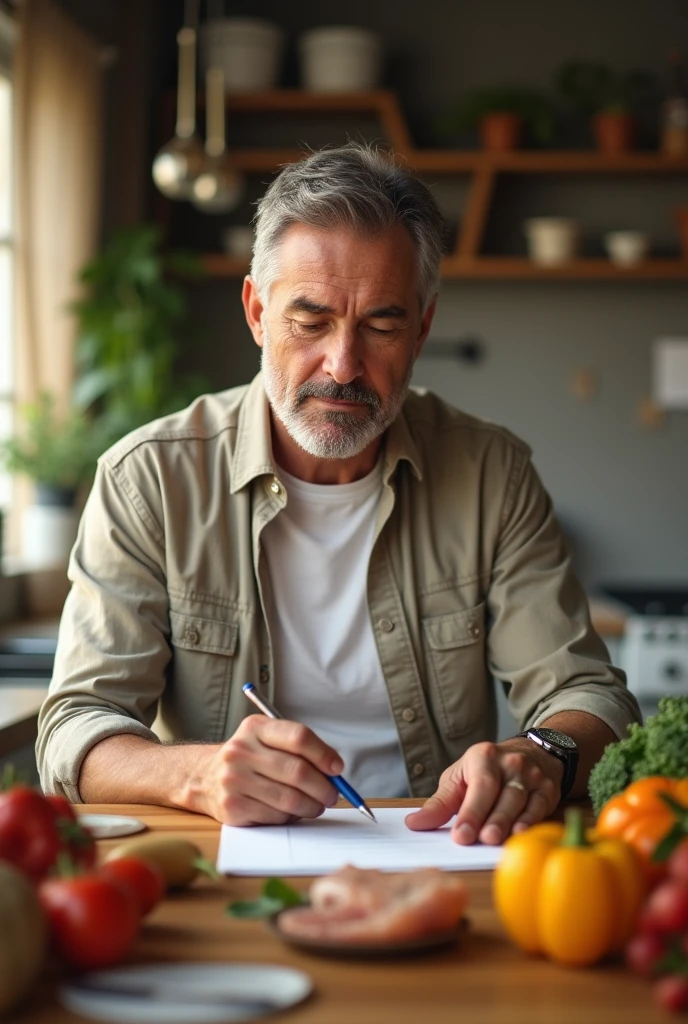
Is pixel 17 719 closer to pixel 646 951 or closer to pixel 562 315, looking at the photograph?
pixel 646 951

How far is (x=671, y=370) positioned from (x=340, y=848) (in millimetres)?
4122

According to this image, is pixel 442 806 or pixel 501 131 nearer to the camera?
pixel 442 806

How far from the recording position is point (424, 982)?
88 centimetres

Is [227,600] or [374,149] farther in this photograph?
[374,149]

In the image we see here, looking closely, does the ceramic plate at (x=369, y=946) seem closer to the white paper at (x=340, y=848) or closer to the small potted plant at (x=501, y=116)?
the white paper at (x=340, y=848)

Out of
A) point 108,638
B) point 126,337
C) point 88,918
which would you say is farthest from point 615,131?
point 88,918

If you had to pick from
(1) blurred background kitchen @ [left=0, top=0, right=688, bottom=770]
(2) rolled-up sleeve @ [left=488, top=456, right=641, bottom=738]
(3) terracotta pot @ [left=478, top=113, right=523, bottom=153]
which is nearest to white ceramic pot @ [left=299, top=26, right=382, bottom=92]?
(1) blurred background kitchen @ [left=0, top=0, right=688, bottom=770]

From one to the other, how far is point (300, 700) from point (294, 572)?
20cm

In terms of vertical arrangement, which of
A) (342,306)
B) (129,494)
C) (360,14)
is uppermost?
(360,14)

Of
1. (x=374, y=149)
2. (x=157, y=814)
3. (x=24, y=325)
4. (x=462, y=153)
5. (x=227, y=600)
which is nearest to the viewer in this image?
(x=157, y=814)

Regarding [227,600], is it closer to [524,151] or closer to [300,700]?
[300,700]

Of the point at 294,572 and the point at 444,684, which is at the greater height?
the point at 294,572

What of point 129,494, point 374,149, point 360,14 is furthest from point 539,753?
point 360,14

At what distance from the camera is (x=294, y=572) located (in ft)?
6.39
